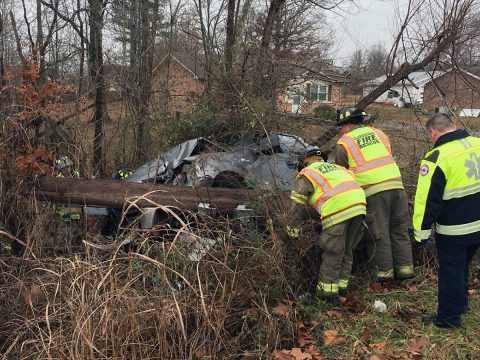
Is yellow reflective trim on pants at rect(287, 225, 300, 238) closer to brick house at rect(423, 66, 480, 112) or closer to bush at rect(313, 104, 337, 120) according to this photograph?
bush at rect(313, 104, 337, 120)

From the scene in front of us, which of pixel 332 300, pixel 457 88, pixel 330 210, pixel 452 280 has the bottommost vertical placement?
pixel 332 300

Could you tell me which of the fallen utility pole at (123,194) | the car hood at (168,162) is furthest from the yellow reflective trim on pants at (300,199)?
the car hood at (168,162)

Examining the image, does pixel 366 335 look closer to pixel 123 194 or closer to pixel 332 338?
pixel 332 338

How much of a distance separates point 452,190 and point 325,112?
4.80 meters

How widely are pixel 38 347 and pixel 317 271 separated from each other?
→ 2680 millimetres

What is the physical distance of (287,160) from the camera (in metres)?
6.29

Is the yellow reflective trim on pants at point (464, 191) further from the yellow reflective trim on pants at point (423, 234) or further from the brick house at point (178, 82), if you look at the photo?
the brick house at point (178, 82)

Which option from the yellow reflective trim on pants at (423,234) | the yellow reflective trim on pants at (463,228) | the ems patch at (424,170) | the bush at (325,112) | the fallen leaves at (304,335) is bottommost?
the fallen leaves at (304,335)

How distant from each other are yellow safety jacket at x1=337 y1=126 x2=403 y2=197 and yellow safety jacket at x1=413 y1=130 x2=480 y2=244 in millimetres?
999

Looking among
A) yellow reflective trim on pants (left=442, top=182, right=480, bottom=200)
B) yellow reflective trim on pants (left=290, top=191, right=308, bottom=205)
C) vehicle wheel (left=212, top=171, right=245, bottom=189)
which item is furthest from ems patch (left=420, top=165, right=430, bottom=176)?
vehicle wheel (left=212, top=171, right=245, bottom=189)

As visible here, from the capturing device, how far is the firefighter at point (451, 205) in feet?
12.4

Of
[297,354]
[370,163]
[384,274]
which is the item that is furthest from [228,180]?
[297,354]

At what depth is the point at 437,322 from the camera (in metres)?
4.01

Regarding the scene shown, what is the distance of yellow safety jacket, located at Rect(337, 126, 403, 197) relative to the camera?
4.88 metres
